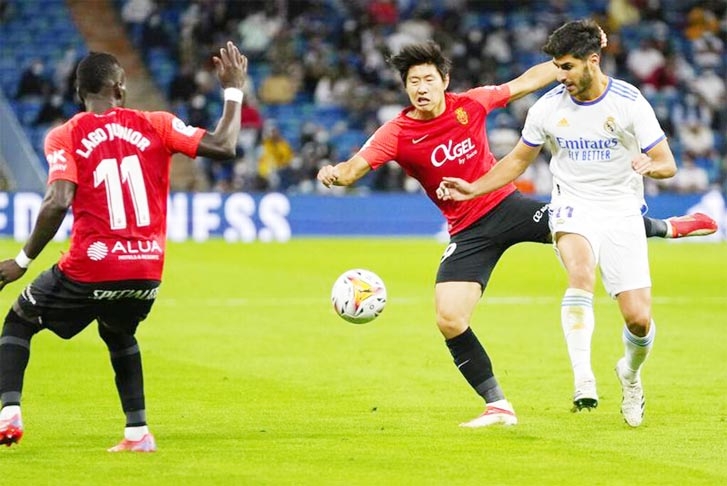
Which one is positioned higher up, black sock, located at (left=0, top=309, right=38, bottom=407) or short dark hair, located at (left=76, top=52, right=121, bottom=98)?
short dark hair, located at (left=76, top=52, right=121, bottom=98)

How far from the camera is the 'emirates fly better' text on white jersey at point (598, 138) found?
874cm

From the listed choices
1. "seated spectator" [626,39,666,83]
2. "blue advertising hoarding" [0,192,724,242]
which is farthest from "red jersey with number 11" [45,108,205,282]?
"seated spectator" [626,39,666,83]

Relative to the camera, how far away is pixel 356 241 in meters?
28.0

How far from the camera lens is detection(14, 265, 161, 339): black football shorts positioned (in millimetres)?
7582

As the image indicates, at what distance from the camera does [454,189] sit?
28.7 ft

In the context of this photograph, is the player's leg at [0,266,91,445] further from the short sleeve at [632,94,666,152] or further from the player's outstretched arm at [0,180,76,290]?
the short sleeve at [632,94,666,152]

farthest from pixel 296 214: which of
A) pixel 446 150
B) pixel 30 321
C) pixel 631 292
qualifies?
pixel 30 321

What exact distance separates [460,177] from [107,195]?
8.73ft

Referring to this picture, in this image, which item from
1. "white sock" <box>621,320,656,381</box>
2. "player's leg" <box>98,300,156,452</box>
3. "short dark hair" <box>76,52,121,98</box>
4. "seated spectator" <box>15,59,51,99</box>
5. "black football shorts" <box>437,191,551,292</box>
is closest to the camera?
"short dark hair" <box>76,52,121,98</box>

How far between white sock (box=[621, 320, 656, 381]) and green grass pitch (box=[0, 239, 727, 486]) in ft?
1.13

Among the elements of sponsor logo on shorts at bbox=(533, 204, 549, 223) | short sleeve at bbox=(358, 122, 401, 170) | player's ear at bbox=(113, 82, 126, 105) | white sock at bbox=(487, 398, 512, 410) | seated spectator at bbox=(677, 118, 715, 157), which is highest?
player's ear at bbox=(113, 82, 126, 105)

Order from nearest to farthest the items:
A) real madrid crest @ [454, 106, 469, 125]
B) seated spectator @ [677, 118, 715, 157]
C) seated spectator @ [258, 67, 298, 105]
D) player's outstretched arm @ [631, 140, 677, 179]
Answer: player's outstretched arm @ [631, 140, 677, 179], real madrid crest @ [454, 106, 469, 125], seated spectator @ [677, 118, 715, 157], seated spectator @ [258, 67, 298, 105]

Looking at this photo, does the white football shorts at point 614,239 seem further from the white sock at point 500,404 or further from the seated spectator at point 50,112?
the seated spectator at point 50,112

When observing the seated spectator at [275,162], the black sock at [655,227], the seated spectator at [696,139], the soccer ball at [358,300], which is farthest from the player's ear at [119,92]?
the seated spectator at [696,139]
